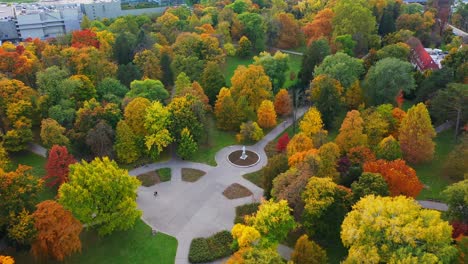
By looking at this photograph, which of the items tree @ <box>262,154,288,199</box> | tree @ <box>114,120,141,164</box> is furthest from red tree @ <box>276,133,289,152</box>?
tree @ <box>114,120,141,164</box>

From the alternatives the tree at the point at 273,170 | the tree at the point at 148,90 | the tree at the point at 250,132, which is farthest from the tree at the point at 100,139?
the tree at the point at 273,170

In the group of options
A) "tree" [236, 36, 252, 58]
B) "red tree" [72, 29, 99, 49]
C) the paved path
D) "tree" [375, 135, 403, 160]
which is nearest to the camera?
the paved path

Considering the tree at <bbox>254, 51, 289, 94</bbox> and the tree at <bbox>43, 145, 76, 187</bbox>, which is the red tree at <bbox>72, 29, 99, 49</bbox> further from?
A: the tree at <bbox>43, 145, 76, 187</bbox>

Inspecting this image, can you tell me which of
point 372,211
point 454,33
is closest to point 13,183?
point 372,211

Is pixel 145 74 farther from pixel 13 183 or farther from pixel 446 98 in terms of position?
pixel 446 98

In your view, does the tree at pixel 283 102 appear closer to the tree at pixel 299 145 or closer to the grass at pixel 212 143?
the grass at pixel 212 143

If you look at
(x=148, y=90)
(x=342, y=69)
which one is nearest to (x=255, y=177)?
(x=148, y=90)
